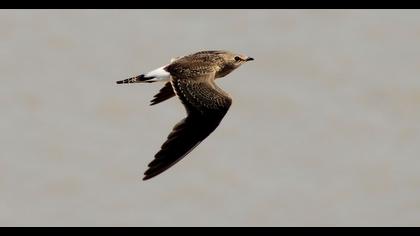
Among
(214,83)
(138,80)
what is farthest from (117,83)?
(214,83)

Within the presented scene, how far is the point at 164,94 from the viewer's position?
620 inches

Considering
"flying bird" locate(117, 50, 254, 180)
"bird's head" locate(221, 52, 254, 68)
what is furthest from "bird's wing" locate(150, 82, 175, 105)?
"bird's head" locate(221, 52, 254, 68)

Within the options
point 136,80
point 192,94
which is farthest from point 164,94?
point 192,94

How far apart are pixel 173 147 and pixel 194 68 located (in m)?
2.12

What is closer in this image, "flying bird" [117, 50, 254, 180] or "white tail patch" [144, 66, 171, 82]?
"flying bird" [117, 50, 254, 180]

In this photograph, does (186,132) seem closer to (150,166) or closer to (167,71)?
(150,166)

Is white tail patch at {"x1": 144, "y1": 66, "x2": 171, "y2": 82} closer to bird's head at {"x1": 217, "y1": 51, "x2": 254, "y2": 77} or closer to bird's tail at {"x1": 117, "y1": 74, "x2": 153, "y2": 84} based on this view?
bird's tail at {"x1": 117, "y1": 74, "x2": 153, "y2": 84}

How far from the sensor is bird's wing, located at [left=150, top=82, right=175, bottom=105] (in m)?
15.7

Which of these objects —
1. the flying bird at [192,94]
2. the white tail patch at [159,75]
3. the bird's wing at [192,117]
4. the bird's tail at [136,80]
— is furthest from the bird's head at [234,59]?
the bird's tail at [136,80]

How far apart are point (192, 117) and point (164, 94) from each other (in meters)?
2.06

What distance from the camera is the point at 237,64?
15.8 m

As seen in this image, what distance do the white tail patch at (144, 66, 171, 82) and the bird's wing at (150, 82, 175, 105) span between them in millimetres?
569

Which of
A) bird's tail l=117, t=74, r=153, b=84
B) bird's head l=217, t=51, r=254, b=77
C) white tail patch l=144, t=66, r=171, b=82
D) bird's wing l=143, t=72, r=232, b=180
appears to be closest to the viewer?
bird's wing l=143, t=72, r=232, b=180

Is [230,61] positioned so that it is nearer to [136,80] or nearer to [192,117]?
[136,80]
